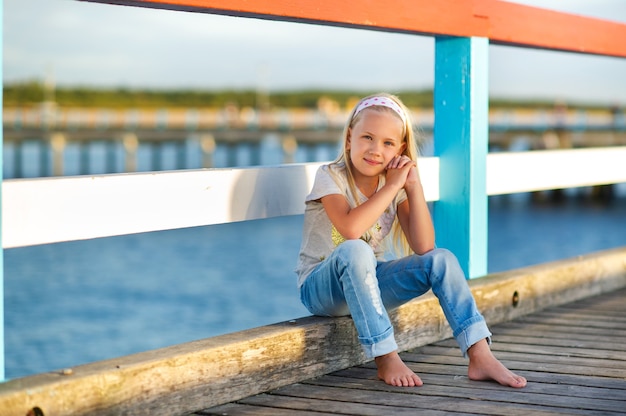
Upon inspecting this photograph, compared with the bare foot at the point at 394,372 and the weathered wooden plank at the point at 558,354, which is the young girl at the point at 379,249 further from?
the weathered wooden plank at the point at 558,354

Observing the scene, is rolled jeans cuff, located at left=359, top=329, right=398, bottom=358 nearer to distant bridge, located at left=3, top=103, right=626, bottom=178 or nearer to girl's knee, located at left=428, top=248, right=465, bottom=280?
girl's knee, located at left=428, top=248, right=465, bottom=280

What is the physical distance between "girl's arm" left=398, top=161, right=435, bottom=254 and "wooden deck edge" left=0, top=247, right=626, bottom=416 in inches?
10.5

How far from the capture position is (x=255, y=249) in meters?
28.4

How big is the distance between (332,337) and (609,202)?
121ft

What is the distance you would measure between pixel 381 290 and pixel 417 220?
0.75 feet

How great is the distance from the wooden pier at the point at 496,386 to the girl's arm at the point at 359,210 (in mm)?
408

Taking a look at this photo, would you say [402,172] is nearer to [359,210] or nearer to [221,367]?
[359,210]

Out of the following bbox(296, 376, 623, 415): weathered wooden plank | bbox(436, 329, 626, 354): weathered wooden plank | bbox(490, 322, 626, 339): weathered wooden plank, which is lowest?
bbox(296, 376, 623, 415): weathered wooden plank

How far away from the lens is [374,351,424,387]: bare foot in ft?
8.75

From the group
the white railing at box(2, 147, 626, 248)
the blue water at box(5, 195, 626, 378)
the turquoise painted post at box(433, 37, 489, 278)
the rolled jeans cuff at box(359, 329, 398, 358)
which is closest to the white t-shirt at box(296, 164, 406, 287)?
the white railing at box(2, 147, 626, 248)

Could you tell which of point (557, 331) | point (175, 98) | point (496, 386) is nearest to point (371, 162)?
point (496, 386)

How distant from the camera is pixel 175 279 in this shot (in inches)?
890

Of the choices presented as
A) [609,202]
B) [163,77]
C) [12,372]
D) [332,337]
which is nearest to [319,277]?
[332,337]

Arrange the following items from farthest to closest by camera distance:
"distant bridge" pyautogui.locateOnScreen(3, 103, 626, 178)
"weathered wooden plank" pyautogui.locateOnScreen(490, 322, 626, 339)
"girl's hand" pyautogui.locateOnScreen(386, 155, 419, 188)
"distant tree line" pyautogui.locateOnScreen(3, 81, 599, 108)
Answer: "distant tree line" pyautogui.locateOnScreen(3, 81, 599, 108) < "distant bridge" pyautogui.locateOnScreen(3, 103, 626, 178) < "weathered wooden plank" pyautogui.locateOnScreen(490, 322, 626, 339) < "girl's hand" pyautogui.locateOnScreen(386, 155, 419, 188)
